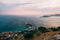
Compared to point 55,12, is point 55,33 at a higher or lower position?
lower

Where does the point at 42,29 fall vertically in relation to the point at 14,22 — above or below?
below

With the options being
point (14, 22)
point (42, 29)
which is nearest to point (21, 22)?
point (14, 22)

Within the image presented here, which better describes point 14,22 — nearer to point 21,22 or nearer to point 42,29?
point 21,22

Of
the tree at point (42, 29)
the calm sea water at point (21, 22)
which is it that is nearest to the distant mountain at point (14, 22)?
the calm sea water at point (21, 22)

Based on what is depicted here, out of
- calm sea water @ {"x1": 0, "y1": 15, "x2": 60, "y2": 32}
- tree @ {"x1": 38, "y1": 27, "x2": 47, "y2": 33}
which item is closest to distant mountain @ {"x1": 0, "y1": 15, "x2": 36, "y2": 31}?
calm sea water @ {"x1": 0, "y1": 15, "x2": 60, "y2": 32}

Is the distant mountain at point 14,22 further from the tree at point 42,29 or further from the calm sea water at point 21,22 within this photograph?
the tree at point 42,29

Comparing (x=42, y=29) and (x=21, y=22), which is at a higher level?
(x=21, y=22)

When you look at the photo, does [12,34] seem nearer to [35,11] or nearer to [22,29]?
[22,29]

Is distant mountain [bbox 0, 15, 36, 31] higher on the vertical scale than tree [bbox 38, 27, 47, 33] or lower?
higher

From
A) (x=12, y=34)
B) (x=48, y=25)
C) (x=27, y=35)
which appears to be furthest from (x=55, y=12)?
(x=12, y=34)

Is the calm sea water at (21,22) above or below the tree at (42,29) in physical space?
above

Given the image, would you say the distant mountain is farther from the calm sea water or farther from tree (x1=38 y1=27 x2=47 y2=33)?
tree (x1=38 y1=27 x2=47 y2=33)
